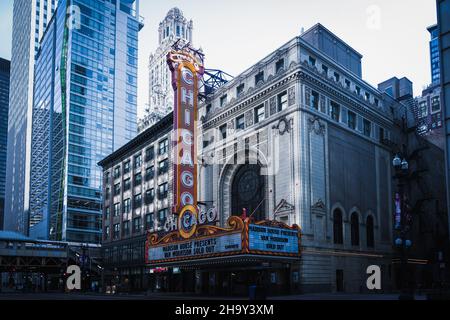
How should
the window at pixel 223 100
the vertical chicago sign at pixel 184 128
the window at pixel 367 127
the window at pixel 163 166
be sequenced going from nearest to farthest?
the vertical chicago sign at pixel 184 128, the window at pixel 367 127, the window at pixel 223 100, the window at pixel 163 166

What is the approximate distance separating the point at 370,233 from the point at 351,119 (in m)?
11.7

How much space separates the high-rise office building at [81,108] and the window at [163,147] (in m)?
65.9

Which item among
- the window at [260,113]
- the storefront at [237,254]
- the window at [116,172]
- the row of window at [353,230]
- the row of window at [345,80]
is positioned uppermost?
the row of window at [345,80]

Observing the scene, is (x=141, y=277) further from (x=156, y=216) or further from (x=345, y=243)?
(x=345, y=243)

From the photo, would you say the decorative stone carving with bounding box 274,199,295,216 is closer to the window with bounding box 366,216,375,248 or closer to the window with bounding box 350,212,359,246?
the window with bounding box 350,212,359,246

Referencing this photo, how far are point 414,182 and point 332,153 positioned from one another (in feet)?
62.4

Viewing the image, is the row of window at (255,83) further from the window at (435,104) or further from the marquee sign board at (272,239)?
the window at (435,104)

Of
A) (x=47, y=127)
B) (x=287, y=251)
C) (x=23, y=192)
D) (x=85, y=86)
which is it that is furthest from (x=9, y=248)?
(x=23, y=192)

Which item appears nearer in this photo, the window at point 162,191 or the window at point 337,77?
the window at point 337,77

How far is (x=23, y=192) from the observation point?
17275cm

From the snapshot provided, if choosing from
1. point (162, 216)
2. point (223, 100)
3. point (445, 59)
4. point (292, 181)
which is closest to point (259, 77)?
point (223, 100)

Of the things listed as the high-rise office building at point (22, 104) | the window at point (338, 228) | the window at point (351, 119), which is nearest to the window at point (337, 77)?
the window at point (351, 119)

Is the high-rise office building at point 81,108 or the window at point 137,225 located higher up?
the high-rise office building at point 81,108

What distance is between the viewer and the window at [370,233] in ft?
162
